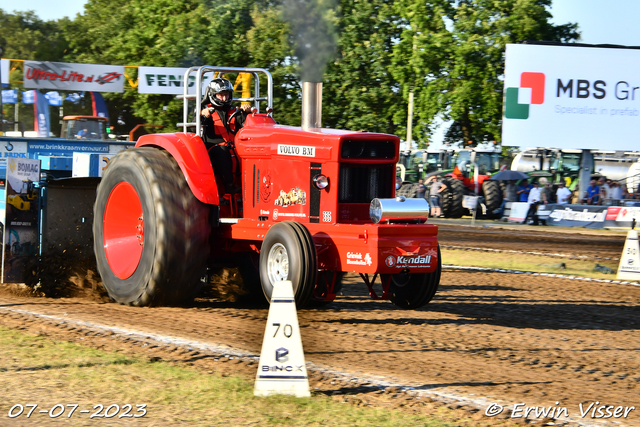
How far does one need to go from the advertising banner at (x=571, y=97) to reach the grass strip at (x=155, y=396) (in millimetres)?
24300

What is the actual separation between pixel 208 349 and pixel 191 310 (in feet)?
6.31

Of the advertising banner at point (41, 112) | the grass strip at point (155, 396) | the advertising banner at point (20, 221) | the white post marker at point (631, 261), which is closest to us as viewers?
the grass strip at point (155, 396)

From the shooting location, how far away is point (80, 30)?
48.3 m

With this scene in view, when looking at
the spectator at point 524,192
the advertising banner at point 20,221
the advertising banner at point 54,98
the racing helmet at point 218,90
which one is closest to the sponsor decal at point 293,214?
the racing helmet at point 218,90

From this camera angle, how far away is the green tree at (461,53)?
35406 millimetres

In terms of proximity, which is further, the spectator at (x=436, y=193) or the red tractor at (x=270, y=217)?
the spectator at (x=436, y=193)

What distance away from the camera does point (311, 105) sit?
7.56 meters

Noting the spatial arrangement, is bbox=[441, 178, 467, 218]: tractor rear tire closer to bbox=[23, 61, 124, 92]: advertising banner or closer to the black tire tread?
bbox=[23, 61, 124, 92]: advertising banner

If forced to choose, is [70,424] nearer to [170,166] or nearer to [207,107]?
[170,166]

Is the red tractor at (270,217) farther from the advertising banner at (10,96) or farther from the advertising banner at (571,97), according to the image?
the advertising banner at (10,96)

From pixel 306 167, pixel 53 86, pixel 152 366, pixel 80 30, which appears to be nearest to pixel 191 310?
pixel 306 167

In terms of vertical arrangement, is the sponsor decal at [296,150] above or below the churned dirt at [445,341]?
above

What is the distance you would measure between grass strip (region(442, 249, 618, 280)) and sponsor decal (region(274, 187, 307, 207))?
6.81 m

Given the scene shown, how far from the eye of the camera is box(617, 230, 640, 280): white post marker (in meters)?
12.7
